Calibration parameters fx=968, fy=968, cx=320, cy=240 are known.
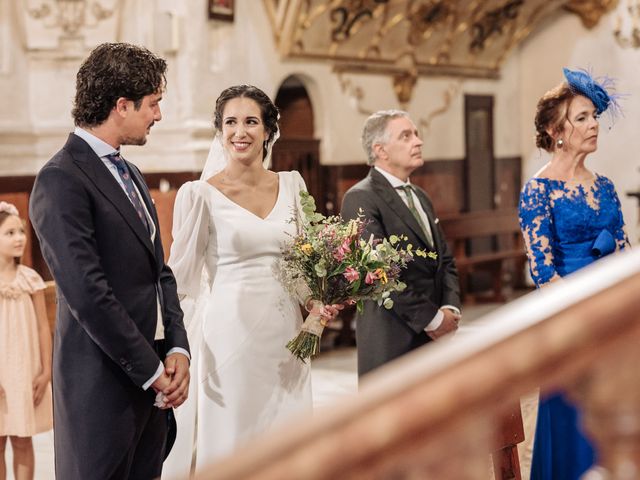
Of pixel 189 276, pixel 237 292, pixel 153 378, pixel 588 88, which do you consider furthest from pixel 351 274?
pixel 588 88

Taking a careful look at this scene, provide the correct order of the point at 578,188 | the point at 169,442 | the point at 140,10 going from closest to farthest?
the point at 169,442, the point at 578,188, the point at 140,10

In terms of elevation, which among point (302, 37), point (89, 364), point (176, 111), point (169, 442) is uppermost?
point (302, 37)

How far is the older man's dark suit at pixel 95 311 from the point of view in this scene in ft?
8.55

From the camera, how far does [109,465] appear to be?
8.87ft

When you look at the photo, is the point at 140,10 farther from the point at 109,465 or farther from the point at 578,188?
the point at 109,465

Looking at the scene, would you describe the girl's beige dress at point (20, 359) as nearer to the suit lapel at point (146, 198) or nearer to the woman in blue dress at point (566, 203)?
the suit lapel at point (146, 198)

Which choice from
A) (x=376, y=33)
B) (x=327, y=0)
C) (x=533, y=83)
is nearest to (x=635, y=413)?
(x=327, y=0)

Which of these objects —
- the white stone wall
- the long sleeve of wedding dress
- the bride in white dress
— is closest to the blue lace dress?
the bride in white dress

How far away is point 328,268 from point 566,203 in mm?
994

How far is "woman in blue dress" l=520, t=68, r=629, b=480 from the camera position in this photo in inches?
147

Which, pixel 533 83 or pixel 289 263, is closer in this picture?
pixel 289 263

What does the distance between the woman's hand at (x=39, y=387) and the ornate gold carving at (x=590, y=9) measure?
436 inches

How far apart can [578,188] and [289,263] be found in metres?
1.18

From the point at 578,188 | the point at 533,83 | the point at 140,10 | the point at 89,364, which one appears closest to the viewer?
the point at 89,364
